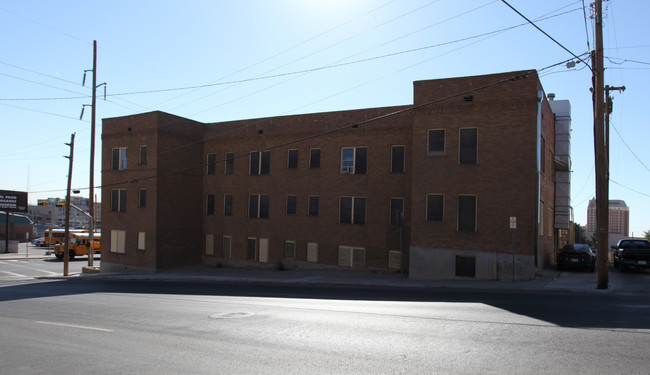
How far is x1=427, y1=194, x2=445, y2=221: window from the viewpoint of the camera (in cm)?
2106

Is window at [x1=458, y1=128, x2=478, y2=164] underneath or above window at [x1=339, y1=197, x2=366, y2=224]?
above

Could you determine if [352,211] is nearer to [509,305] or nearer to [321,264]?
[321,264]

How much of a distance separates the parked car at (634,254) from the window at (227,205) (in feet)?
75.5

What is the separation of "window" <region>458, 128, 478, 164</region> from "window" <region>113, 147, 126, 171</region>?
23.5 meters

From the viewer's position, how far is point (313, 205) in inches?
1085

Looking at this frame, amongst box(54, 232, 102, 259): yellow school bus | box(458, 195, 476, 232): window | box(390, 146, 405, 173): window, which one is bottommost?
box(54, 232, 102, 259): yellow school bus

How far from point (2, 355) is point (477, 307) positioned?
10.4m

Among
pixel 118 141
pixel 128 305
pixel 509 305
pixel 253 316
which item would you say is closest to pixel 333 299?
pixel 253 316

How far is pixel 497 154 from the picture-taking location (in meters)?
19.9

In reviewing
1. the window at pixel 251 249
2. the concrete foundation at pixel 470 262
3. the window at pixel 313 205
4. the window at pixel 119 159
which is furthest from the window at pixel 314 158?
the window at pixel 119 159

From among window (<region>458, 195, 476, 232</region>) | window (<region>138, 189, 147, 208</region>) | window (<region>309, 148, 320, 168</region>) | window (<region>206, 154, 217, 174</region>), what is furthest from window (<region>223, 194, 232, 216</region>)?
window (<region>458, 195, 476, 232</region>)

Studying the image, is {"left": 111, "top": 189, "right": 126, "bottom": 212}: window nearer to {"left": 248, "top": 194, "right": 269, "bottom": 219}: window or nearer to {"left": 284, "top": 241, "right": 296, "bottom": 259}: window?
{"left": 248, "top": 194, "right": 269, "bottom": 219}: window

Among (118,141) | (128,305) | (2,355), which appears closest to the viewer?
(2,355)

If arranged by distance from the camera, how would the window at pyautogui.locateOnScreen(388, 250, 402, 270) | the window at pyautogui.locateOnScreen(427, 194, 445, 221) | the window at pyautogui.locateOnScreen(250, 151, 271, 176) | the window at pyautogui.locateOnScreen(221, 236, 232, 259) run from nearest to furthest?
the window at pyautogui.locateOnScreen(427, 194, 445, 221)
the window at pyautogui.locateOnScreen(388, 250, 402, 270)
the window at pyautogui.locateOnScreen(250, 151, 271, 176)
the window at pyautogui.locateOnScreen(221, 236, 232, 259)
